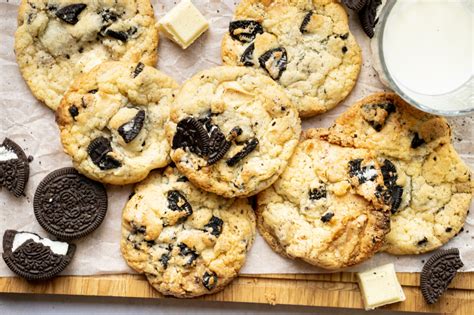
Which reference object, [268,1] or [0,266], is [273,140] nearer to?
[268,1]

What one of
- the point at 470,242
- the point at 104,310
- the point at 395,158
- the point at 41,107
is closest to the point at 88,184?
the point at 41,107

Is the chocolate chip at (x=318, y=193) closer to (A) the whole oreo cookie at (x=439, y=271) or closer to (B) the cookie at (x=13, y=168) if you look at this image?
(A) the whole oreo cookie at (x=439, y=271)

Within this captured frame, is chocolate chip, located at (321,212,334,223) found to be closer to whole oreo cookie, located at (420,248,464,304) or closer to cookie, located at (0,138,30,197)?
whole oreo cookie, located at (420,248,464,304)

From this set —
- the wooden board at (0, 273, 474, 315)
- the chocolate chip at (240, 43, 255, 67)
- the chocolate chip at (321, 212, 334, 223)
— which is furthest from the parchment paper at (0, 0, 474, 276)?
the chocolate chip at (321, 212, 334, 223)

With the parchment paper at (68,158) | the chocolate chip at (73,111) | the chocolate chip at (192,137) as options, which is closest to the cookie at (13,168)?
the parchment paper at (68,158)

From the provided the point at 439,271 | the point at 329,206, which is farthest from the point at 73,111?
the point at 439,271

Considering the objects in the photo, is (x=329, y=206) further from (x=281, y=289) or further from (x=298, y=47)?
(x=298, y=47)
